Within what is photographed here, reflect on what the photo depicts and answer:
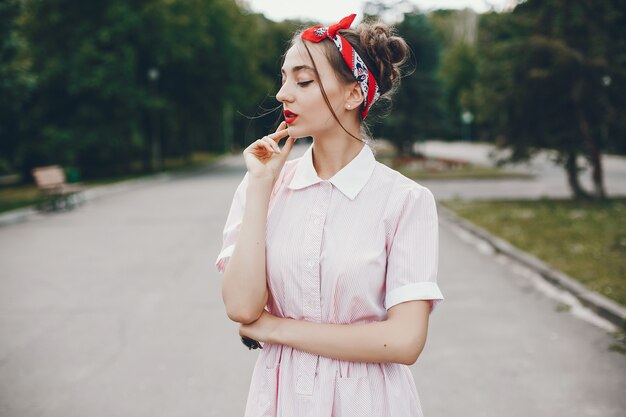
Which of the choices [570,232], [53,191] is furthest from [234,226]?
[53,191]

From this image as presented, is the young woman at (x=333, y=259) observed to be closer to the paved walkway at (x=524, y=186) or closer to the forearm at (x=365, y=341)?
the forearm at (x=365, y=341)

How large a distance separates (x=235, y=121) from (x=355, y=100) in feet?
221

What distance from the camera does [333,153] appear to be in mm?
1831

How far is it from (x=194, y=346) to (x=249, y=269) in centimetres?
381

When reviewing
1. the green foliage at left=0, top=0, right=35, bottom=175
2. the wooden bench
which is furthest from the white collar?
the green foliage at left=0, top=0, right=35, bottom=175

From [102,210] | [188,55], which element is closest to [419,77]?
[188,55]

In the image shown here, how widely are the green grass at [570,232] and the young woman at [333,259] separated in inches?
207

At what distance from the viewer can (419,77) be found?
33000 mm

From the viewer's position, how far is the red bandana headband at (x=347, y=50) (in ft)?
5.59

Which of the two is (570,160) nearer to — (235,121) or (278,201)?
(278,201)

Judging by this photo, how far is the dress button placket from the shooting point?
1652 millimetres

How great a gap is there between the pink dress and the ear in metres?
0.15

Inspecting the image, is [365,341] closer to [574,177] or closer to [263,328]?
[263,328]

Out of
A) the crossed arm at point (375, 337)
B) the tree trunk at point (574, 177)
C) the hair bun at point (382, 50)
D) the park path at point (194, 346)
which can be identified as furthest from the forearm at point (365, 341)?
the tree trunk at point (574, 177)
